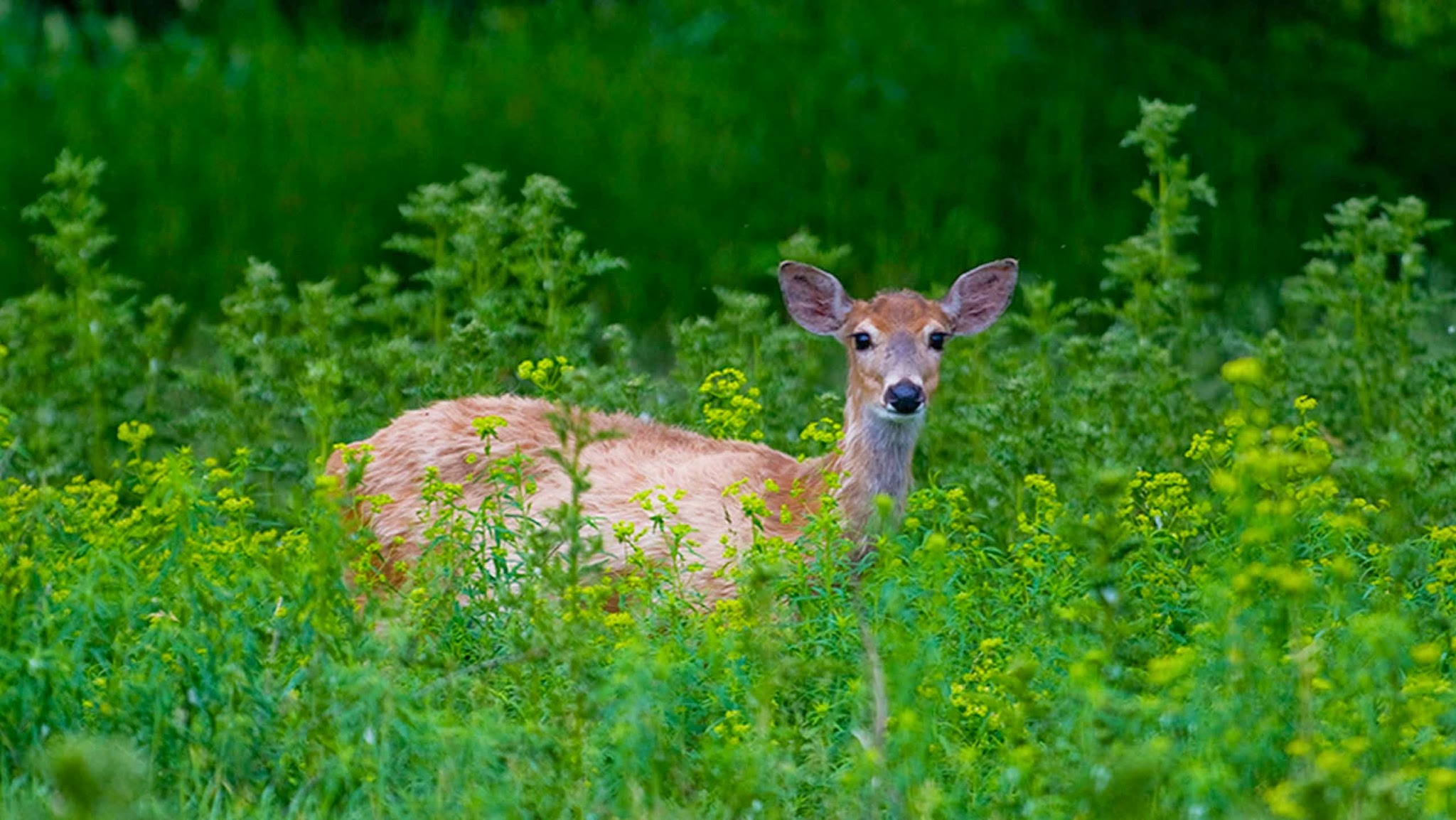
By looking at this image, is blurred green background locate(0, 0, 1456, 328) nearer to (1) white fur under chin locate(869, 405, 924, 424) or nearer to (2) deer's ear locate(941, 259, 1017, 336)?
(2) deer's ear locate(941, 259, 1017, 336)

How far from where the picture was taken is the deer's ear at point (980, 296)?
7348mm

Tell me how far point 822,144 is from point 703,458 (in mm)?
5491

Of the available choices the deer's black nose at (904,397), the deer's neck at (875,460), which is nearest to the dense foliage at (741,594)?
the deer's neck at (875,460)

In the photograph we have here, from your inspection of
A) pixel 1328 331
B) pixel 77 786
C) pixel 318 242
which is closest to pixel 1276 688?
pixel 77 786

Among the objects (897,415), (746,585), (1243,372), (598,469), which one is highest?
(1243,372)

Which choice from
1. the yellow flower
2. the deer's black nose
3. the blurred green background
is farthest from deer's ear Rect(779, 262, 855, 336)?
the blurred green background

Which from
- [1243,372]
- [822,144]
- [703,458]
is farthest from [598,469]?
[822,144]

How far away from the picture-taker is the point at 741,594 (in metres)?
5.62

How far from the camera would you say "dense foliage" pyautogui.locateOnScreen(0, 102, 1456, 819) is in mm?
4566

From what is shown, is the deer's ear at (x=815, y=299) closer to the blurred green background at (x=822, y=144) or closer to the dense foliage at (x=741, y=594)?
the dense foliage at (x=741, y=594)

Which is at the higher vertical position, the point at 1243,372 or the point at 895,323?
the point at 1243,372

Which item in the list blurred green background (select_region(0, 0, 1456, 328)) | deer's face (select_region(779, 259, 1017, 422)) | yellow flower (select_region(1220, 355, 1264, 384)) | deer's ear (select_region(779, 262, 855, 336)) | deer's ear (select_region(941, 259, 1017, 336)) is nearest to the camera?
yellow flower (select_region(1220, 355, 1264, 384))

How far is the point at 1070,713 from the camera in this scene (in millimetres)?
4730

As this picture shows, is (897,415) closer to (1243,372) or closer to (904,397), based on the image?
(904,397)
